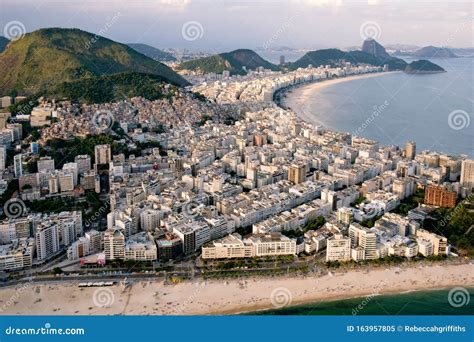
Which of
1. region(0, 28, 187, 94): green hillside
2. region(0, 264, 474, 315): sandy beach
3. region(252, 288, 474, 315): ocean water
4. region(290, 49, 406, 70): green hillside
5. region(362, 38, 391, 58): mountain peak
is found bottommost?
region(252, 288, 474, 315): ocean water

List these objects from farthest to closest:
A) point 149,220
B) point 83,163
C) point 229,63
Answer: point 229,63 < point 83,163 < point 149,220

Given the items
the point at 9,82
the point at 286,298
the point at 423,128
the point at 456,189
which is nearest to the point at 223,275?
the point at 286,298

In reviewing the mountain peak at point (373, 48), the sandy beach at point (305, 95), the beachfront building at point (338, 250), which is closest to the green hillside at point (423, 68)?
the sandy beach at point (305, 95)

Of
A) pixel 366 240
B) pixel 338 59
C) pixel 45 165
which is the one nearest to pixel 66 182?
pixel 45 165

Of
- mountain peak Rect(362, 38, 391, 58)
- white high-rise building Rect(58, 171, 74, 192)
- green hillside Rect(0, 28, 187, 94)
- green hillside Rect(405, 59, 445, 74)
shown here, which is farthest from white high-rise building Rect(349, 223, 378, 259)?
mountain peak Rect(362, 38, 391, 58)

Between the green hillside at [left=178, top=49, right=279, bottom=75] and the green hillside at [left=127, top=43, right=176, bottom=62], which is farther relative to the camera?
the green hillside at [left=127, top=43, right=176, bottom=62]

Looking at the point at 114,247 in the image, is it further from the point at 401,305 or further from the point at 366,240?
the point at 401,305

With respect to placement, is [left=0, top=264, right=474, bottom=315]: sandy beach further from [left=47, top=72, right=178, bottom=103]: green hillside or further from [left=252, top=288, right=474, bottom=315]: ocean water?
[left=47, top=72, right=178, bottom=103]: green hillside
